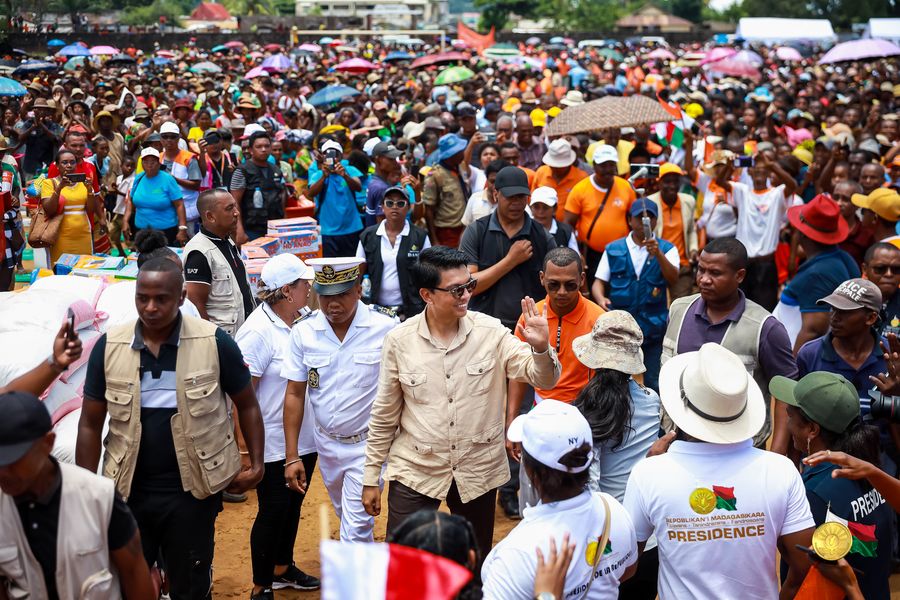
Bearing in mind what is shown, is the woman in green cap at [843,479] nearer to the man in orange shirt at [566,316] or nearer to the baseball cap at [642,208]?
the man in orange shirt at [566,316]

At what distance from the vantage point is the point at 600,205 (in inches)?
316

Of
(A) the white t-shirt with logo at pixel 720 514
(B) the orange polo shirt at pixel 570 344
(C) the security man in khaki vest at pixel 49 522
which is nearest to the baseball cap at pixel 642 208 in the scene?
(B) the orange polo shirt at pixel 570 344

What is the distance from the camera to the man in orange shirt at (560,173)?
864cm

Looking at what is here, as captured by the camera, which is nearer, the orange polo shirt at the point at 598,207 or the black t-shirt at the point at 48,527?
the black t-shirt at the point at 48,527

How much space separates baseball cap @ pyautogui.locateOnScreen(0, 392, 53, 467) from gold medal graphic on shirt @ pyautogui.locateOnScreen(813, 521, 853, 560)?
254 cm

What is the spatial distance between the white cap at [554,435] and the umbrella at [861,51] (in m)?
18.7

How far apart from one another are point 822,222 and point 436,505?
360cm

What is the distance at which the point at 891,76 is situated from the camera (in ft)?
104

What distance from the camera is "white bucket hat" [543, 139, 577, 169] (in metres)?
8.62

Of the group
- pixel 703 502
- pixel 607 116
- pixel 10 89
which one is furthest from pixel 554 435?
pixel 10 89

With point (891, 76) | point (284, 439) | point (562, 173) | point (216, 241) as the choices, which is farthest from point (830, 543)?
point (891, 76)

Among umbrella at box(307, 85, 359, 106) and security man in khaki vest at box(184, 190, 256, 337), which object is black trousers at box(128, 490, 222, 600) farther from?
umbrella at box(307, 85, 359, 106)

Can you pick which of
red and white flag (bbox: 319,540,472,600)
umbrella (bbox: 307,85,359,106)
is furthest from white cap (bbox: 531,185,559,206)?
umbrella (bbox: 307,85,359,106)

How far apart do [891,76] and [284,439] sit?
106ft
